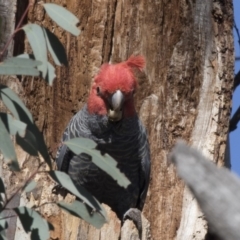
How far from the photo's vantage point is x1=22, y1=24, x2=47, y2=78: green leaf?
4.68 feet

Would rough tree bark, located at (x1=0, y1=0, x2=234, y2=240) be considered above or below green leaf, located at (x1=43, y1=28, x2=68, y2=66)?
above

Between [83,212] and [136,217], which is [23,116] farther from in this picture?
[136,217]

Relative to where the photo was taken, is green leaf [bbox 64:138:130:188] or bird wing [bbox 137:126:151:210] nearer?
green leaf [bbox 64:138:130:188]

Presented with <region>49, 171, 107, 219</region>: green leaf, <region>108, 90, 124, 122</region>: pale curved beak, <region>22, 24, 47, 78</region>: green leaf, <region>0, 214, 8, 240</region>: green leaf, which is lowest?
<region>0, 214, 8, 240</region>: green leaf

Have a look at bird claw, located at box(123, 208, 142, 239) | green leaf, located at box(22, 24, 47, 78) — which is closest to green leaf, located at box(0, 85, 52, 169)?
green leaf, located at box(22, 24, 47, 78)

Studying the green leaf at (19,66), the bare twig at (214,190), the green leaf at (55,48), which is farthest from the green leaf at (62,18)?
the bare twig at (214,190)

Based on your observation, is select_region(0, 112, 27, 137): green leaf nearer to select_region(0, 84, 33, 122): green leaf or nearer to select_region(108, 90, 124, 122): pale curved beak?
select_region(0, 84, 33, 122): green leaf

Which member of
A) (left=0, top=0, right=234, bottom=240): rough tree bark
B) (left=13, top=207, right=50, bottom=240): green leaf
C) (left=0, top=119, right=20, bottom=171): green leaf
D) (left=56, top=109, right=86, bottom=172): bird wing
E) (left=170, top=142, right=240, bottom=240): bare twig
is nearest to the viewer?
(left=170, top=142, right=240, bottom=240): bare twig

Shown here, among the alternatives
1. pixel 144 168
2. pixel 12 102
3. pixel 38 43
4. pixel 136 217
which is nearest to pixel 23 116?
pixel 12 102

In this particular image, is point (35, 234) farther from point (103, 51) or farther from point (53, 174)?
point (103, 51)

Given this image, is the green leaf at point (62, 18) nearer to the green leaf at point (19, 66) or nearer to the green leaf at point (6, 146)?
the green leaf at point (19, 66)

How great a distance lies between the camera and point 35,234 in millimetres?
1406

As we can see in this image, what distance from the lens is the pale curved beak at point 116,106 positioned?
3.13m

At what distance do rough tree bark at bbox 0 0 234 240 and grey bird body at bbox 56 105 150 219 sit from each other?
273 mm
